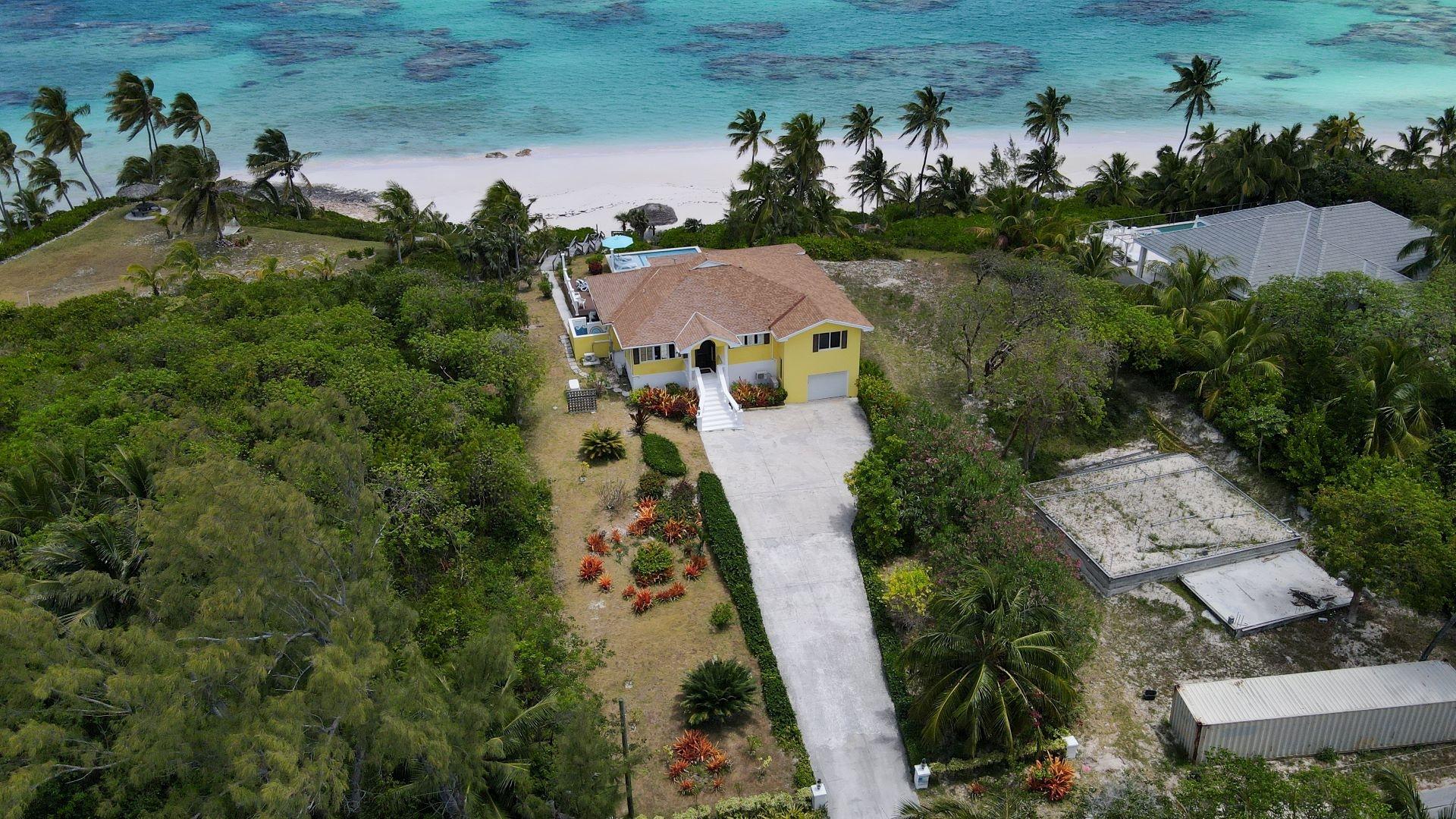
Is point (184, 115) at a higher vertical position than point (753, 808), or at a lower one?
higher

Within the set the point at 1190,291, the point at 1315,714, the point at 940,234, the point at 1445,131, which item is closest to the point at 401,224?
the point at 940,234

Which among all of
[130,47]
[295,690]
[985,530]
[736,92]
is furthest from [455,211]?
[130,47]

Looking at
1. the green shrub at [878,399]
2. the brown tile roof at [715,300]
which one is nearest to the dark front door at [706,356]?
the brown tile roof at [715,300]

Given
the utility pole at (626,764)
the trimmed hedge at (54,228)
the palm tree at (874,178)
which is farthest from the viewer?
the palm tree at (874,178)

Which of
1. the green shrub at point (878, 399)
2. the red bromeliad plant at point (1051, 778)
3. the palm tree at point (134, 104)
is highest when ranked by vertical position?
the palm tree at point (134, 104)

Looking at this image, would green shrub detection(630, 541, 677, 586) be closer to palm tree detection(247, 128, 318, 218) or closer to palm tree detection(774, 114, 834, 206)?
palm tree detection(774, 114, 834, 206)

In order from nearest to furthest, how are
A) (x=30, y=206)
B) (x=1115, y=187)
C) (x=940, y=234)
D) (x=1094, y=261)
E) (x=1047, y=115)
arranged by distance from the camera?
(x=1094, y=261), (x=940, y=234), (x=1047, y=115), (x=1115, y=187), (x=30, y=206)

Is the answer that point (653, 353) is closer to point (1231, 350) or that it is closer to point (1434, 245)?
point (1231, 350)

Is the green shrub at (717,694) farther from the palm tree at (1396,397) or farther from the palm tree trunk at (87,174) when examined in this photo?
the palm tree trunk at (87,174)
